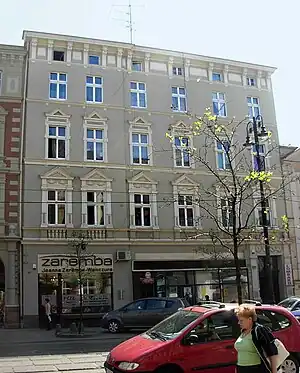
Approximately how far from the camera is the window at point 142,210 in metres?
28.1

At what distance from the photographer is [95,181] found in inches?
1084

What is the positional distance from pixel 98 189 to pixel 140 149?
12.6ft

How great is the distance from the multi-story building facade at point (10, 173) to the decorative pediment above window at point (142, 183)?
653cm

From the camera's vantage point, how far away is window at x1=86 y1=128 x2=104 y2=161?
2803 cm

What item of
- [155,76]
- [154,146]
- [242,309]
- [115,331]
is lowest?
[115,331]

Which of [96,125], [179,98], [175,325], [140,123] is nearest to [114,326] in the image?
[96,125]

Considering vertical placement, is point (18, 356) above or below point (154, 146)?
below

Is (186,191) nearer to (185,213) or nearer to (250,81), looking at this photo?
(185,213)

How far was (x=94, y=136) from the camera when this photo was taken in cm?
2844

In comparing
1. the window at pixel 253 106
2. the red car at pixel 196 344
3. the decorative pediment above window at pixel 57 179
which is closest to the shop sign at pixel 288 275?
the window at pixel 253 106

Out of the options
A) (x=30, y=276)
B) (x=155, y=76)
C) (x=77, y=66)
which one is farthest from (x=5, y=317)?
(x=155, y=76)

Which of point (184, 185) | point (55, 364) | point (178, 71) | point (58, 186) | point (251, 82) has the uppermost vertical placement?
point (178, 71)

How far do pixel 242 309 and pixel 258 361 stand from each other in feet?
1.99

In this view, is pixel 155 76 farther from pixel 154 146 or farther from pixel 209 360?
pixel 209 360
